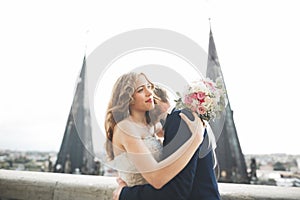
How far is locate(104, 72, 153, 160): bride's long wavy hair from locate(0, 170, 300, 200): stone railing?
57cm

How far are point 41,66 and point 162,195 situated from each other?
1603 millimetres

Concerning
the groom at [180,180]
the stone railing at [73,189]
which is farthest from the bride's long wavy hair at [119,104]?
the stone railing at [73,189]

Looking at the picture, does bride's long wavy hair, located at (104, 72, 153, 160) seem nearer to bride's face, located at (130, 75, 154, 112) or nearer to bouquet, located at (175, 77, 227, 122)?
bride's face, located at (130, 75, 154, 112)

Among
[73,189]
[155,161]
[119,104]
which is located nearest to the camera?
[155,161]

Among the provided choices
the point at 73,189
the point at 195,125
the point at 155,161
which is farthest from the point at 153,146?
the point at 73,189

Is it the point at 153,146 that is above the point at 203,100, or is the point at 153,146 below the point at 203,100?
below

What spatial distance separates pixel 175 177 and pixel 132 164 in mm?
154

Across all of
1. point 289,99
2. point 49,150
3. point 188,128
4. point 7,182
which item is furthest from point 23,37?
point 289,99

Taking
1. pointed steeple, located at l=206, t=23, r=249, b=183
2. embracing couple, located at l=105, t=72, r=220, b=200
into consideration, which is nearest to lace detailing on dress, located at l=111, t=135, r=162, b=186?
embracing couple, located at l=105, t=72, r=220, b=200

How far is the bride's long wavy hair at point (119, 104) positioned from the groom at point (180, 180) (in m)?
0.10

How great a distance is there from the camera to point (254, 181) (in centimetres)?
184

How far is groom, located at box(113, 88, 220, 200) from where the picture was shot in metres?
1.04

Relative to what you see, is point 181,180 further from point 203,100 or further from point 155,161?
point 203,100

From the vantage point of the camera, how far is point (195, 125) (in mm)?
1079
